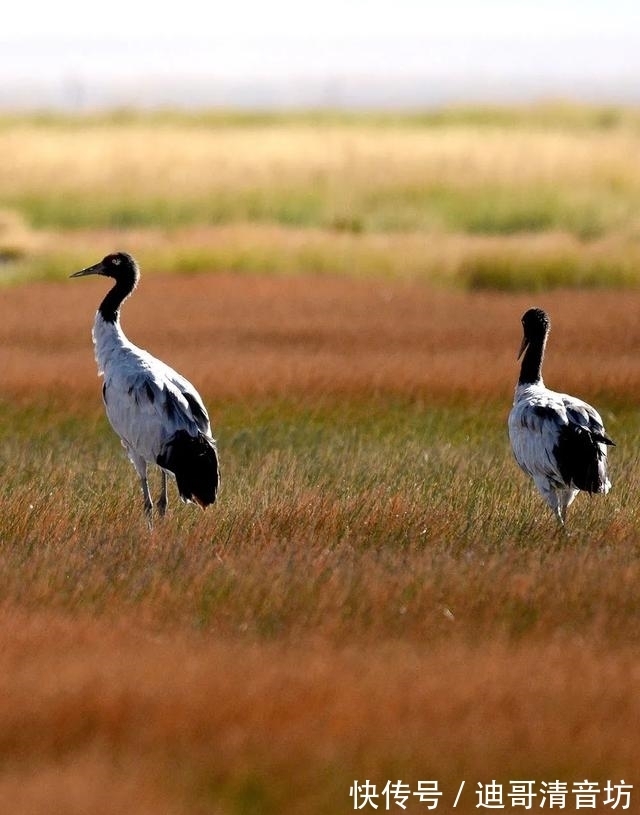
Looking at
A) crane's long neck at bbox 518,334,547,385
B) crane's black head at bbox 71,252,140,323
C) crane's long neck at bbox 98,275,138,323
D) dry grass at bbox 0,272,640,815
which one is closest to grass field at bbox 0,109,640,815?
dry grass at bbox 0,272,640,815

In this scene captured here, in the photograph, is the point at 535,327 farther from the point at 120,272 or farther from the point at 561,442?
the point at 120,272

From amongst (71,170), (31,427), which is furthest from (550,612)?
(71,170)

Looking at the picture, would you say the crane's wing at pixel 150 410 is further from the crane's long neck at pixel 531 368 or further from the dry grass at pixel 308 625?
the crane's long neck at pixel 531 368

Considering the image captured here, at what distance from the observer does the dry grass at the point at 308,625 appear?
4832mm

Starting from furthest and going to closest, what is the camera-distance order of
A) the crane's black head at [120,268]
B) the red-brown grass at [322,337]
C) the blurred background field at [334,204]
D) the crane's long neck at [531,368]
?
the blurred background field at [334,204]
the red-brown grass at [322,337]
the crane's black head at [120,268]
the crane's long neck at [531,368]

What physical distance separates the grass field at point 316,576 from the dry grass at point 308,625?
0.01 metres

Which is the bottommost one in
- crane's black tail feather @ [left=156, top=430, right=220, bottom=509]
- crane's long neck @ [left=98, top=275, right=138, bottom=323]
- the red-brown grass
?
crane's black tail feather @ [left=156, top=430, right=220, bottom=509]

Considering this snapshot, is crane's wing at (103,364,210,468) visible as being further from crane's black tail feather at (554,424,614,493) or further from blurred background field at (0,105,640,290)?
blurred background field at (0,105,640,290)

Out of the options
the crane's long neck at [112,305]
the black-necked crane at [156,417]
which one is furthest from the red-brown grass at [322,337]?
the black-necked crane at [156,417]

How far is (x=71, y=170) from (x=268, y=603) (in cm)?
3928

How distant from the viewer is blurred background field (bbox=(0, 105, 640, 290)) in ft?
79.5

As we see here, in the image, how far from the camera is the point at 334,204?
1490 inches

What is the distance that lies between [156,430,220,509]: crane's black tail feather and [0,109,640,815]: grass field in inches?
6.5

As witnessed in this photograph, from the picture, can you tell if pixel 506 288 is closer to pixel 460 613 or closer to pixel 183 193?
pixel 460 613
